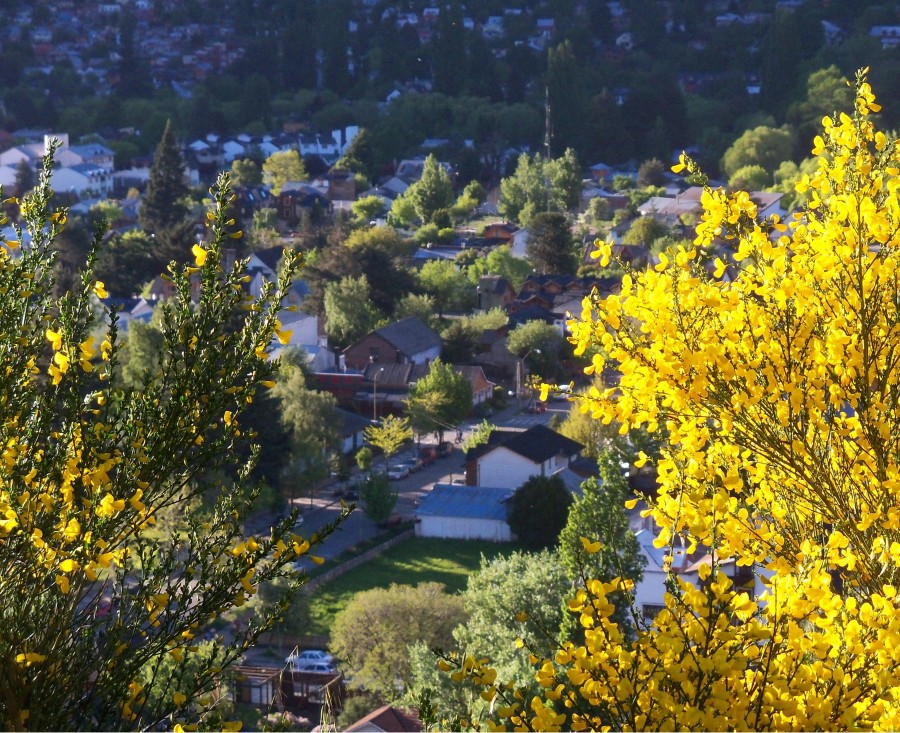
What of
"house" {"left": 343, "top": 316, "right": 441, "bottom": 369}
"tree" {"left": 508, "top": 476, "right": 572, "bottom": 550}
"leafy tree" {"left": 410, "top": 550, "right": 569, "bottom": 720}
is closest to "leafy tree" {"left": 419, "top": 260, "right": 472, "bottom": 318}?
"house" {"left": 343, "top": 316, "right": 441, "bottom": 369}

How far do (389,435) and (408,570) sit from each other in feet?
10.1

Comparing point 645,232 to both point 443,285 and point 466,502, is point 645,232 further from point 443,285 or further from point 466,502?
point 466,502

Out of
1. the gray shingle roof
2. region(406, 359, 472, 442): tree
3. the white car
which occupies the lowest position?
the white car

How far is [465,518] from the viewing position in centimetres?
1152

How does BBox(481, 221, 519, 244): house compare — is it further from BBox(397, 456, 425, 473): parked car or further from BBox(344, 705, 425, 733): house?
BBox(344, 705, 425, 733): house

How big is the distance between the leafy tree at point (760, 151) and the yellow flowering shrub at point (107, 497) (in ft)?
89.4

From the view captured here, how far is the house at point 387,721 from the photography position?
6663 millimetres

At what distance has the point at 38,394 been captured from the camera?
2.04m

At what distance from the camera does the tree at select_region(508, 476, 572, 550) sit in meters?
11.2

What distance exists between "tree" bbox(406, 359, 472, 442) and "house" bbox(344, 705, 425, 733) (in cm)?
699

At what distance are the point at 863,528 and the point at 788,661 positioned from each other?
0.37 m

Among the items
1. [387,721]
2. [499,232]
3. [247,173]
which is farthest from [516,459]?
[247,173]

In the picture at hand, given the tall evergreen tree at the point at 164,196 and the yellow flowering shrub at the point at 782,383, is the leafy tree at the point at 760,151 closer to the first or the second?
the tall evergreen tree at the point at 164,196

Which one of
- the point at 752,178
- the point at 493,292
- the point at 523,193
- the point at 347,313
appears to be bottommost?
the point at 493,292
